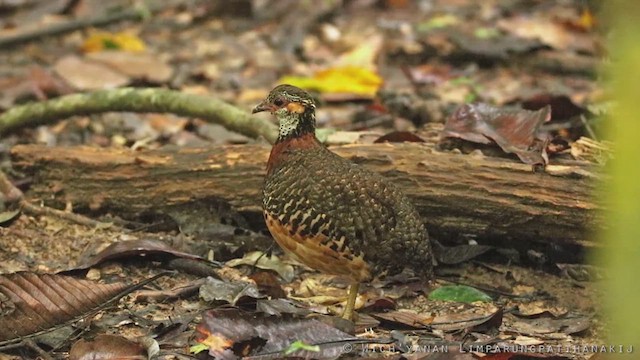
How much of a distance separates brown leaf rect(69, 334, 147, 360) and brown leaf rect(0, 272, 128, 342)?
22 centimetres

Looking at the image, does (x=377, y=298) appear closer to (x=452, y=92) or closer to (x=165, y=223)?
(x=165, y=223)

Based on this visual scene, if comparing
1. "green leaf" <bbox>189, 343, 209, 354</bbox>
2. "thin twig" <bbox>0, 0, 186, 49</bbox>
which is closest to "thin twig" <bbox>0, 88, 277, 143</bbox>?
"green leaf" <bbox>189, 343, 209, 354</bbox>

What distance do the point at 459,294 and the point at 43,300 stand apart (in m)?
1.92

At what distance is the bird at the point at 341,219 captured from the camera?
14.0 feet

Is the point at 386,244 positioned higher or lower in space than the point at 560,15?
lower

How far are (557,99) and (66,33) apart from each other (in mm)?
5304

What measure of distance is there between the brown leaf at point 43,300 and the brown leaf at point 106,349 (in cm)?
22

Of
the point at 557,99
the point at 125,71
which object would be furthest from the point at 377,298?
the point at 125,71

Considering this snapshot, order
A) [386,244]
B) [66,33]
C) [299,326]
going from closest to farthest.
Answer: [299,326] < [386,244] < [66,33]

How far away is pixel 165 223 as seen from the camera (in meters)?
5.40

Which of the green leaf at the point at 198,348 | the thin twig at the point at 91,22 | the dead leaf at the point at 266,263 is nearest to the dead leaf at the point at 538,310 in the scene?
the dead leaf at the point at 266,263

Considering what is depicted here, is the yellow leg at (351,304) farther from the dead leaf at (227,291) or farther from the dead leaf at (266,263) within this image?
the dead leaf at (266,263)

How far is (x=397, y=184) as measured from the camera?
5.04m

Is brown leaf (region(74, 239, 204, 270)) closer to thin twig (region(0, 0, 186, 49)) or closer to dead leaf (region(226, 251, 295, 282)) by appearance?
dead leaf (region(226, 251, 295, 282))
